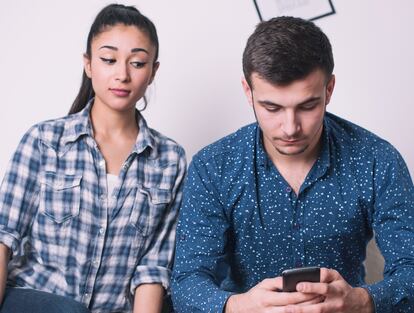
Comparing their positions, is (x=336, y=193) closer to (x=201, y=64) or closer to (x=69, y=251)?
(x=69, y=251)

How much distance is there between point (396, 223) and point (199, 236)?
19.8 inches

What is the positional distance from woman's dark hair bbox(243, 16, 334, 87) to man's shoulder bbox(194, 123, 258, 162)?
193 millimetres

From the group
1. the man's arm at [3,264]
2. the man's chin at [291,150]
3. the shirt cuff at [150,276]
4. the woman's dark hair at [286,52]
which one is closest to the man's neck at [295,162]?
the man's chin at [291,150]

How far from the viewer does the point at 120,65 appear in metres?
1.83

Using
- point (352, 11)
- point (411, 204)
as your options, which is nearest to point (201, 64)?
point (352, 11)

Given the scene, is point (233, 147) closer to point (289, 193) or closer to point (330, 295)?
point (289, 193)

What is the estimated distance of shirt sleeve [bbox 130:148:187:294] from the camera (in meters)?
1.86

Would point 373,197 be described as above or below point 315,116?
below

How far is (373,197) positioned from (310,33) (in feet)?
1.48

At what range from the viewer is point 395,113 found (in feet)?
7.94

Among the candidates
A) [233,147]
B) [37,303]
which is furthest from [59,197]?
[233,147]

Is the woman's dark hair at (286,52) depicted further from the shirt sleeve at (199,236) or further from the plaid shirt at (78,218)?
the plaid shirt at (78,218)

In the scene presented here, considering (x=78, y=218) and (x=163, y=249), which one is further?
(x=163, y=249)

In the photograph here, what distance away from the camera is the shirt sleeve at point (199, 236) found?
1.64 m
